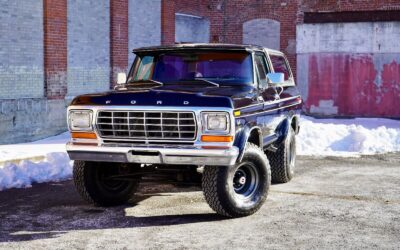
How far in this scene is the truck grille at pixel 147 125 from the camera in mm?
7574

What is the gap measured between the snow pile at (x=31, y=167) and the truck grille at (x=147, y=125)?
9.46 feet

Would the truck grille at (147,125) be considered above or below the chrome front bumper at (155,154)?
above

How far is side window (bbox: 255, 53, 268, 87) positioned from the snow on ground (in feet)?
12.6

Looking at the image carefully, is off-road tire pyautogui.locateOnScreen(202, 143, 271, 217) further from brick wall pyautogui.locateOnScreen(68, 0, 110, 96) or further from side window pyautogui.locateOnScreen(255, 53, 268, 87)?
brick wall pyautogui.locateOnScreen(68, 0, 110, 96)

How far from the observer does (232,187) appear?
7.77m

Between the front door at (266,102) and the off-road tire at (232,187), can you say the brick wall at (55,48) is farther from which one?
the off-road tire at (232,187)

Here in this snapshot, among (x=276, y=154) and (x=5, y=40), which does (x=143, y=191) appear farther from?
(x=5, y=40)

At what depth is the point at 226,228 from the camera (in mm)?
7387

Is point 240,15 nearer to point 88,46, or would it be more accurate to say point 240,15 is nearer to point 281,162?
point 88,46

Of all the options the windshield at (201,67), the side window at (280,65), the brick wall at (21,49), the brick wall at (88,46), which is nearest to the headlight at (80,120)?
the windshield at (201,67)

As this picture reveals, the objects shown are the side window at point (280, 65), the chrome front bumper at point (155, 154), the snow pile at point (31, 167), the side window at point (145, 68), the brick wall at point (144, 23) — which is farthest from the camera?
the brick wall at point (144, 23)

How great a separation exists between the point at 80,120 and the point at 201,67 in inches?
68.0

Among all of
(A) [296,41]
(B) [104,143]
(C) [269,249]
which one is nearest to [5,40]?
(B) [104,143]

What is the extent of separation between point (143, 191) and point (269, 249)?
11.8 ft
